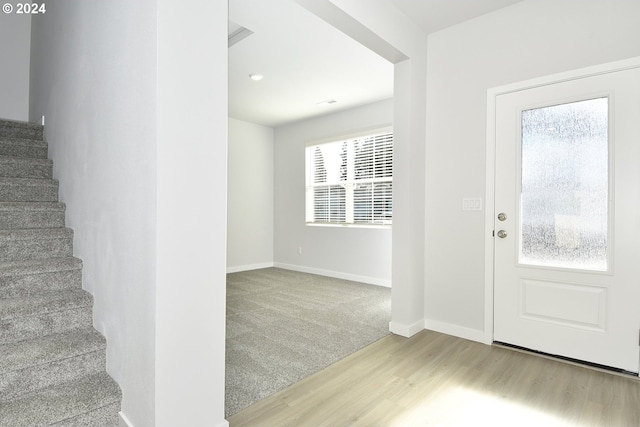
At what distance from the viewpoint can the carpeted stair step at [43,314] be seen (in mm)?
1836

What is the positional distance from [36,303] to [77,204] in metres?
0.71

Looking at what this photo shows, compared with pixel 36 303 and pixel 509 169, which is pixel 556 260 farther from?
pixel 36 303

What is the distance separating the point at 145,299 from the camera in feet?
4.83

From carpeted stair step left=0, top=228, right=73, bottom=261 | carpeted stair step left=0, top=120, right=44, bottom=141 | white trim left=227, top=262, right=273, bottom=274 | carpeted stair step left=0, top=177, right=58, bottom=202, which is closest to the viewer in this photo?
carpeted stair step left=0, top=228, right=73, bottom=261

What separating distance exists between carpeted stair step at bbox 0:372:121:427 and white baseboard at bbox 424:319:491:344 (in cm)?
251

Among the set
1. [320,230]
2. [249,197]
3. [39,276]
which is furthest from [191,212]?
[249,197]

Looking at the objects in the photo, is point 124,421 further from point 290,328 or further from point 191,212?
point 290,328

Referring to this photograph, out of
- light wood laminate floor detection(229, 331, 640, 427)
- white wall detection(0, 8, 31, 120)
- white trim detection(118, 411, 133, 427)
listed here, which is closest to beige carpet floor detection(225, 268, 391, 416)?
light wood laminate floor detection(229, 331, 640, 427)

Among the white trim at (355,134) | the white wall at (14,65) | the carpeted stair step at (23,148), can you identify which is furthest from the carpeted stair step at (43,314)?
the white trim at (355,134)

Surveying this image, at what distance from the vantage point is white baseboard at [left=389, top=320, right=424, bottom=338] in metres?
3.01

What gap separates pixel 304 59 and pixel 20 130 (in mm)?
2861

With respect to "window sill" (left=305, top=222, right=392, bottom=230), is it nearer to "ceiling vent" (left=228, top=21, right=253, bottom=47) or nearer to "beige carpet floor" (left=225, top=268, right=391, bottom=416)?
"beige carpet floor" (left=225, top=268, right=391, bottom=416)

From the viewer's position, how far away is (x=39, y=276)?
2139 millimetres

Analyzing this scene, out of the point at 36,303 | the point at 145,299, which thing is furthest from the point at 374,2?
the point at 36,303
